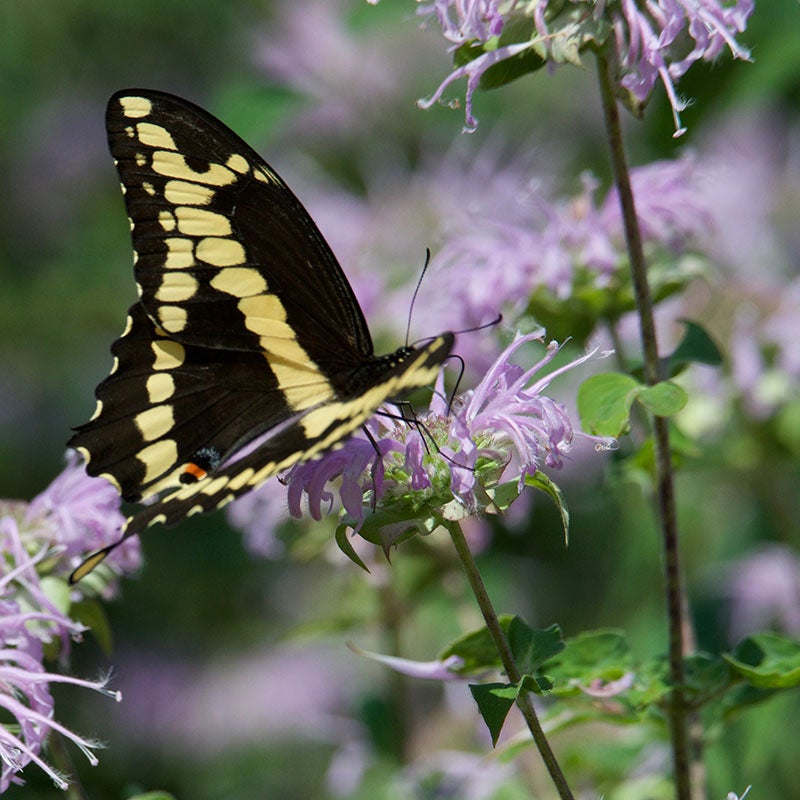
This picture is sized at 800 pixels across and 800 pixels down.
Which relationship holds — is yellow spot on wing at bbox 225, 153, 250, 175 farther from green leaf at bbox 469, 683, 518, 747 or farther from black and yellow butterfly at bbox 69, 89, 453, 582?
green leaf at bbox 469, 683, 518, 747

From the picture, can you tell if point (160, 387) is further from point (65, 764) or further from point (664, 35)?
point (664, 35)

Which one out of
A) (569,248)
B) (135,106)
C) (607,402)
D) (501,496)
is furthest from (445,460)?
(569,248)

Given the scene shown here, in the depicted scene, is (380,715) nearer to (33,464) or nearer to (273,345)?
(273,345)

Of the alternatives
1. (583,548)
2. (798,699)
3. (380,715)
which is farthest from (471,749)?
(583,548)

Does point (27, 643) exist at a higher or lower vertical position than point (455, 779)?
higher

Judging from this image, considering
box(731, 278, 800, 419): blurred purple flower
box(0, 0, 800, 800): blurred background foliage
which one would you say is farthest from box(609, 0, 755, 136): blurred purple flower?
box(731, 278, 800, 419): blurred purple flower

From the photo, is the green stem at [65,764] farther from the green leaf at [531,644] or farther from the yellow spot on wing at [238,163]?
the yellow spot on wing at [238,163]
